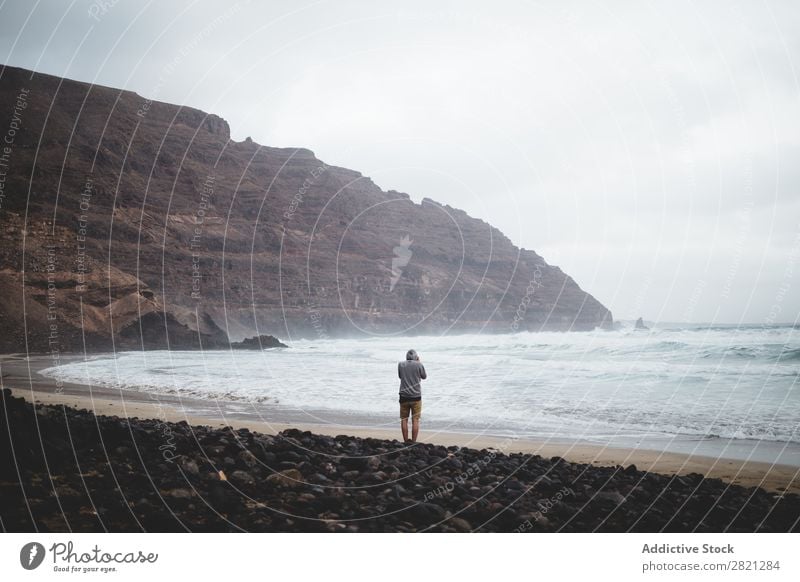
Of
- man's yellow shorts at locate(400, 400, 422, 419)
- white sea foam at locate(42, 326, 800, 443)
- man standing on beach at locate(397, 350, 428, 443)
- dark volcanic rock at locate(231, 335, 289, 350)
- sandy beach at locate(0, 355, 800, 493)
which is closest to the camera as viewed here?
sandy beach at locate(0, 355, 800, 493)

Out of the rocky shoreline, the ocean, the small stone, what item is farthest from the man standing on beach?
the small stone

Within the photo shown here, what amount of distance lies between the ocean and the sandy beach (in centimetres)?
87

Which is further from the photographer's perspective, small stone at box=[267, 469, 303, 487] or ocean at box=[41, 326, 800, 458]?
ocean at box=[41, 326, 800, 458]

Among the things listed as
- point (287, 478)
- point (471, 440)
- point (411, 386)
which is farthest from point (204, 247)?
point (287, 478)

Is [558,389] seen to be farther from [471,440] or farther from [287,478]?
[287,478]

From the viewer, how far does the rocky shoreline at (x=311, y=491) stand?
220 inches

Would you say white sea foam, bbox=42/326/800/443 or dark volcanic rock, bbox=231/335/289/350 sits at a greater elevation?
dark volcanic rock, bbox=231/335/289/350

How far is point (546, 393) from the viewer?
20.9m

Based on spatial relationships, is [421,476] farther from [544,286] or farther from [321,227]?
[544,286]

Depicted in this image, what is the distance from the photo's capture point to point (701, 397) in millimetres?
18891

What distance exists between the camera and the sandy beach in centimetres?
970

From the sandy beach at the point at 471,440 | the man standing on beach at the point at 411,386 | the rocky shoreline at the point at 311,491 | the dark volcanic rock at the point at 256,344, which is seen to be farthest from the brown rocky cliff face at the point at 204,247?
the rocky shoreline at the point at 311,491

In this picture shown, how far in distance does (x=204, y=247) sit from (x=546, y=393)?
7193cm

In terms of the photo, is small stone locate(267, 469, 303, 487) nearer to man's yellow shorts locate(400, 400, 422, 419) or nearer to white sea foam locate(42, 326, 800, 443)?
man's yellow shorts locate(400, 400, 422, 419)
